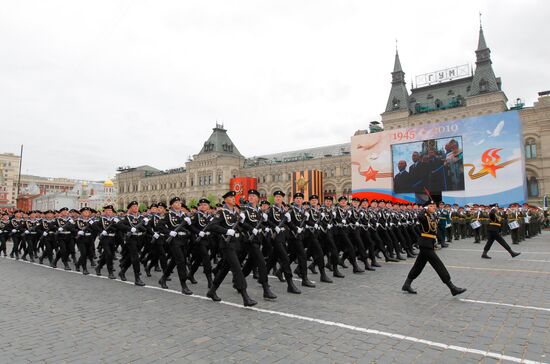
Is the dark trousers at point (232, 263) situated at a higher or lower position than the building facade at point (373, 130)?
lower

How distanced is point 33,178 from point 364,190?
149 m

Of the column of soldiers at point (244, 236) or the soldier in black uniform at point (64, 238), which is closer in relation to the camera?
the column of soldiers at point (244, 236)

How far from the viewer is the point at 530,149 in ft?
148

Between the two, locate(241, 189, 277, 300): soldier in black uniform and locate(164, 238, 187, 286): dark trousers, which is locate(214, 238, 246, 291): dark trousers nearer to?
locate(241, 189, 277, 300): soldier in black uniform

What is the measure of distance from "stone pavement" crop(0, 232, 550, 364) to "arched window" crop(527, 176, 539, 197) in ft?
144

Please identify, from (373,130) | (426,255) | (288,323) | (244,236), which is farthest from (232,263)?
(373,130)

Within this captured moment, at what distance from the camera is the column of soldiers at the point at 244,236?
7.09 metres

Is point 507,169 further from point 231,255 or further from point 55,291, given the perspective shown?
point 55,291

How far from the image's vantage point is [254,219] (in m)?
7.38

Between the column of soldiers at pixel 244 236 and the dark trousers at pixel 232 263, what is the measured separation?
0.02 m

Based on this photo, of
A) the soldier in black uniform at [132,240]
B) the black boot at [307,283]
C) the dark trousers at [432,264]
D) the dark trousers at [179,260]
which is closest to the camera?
the dark trousers at [432,264]

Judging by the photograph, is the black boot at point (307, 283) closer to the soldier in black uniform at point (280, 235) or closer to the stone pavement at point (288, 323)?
the stone pavement at point (288, 323)

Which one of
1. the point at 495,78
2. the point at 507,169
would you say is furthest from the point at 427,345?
the point at 495,78

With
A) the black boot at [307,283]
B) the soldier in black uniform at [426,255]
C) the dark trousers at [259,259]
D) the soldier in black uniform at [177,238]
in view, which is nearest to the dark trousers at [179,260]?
the soldier in black uniform at [177,238]
